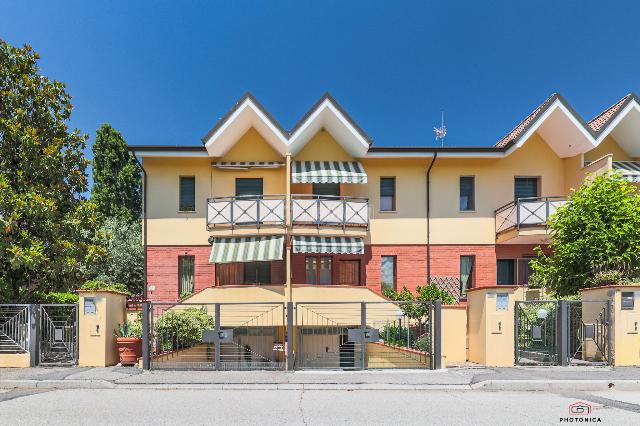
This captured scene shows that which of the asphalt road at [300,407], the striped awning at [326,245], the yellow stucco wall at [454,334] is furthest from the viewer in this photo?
the striped awning at [326,245]

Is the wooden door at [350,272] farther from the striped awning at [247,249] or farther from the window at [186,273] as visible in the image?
the window at [186,273]

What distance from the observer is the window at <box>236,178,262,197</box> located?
70.7 ft

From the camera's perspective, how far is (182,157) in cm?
2089

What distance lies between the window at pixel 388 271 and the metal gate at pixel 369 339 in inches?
126

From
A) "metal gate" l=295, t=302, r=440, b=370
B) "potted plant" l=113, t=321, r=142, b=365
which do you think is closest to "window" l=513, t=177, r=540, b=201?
"metal gate" l=295, t=302, r=440, b=370

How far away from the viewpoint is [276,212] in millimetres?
19266

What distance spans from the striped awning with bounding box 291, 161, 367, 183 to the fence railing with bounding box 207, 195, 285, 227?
4.53 feet

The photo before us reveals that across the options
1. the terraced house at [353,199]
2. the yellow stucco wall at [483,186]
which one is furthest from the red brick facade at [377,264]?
the yellow stucco wall at [483,186]

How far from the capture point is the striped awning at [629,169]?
20766 millimetres

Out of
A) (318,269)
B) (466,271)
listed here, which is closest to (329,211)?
(318,269)

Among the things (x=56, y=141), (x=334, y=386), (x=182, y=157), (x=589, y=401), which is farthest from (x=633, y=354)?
(x=56, y=141)

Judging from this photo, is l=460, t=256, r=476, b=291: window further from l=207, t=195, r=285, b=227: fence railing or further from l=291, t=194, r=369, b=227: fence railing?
l=207, t=195, r=285, b=227: fence railing

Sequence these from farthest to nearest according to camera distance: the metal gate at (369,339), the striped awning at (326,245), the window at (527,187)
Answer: the window at (527,187)
the striped awning at (326,245)
the metal gate at (369,339)

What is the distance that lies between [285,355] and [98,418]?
584 centimetres
